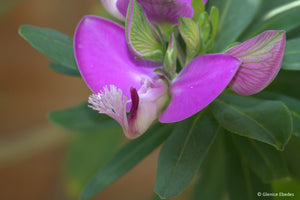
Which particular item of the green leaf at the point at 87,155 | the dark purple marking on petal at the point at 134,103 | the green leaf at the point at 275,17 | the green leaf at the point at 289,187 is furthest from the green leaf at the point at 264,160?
the green leaf at the point at 87,155

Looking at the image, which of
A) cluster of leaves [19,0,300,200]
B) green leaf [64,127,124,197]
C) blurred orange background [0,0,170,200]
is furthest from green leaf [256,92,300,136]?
blurred orange background [0,0,170,200]

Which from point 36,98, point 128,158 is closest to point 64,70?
point 128,158

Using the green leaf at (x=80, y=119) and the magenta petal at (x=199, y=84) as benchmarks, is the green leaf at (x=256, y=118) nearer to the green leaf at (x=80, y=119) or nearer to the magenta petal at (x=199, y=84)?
the magenta petal at (x=199, y=84)

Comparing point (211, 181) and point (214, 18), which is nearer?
point (214, 18)

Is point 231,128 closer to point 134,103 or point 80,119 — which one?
point 134,103

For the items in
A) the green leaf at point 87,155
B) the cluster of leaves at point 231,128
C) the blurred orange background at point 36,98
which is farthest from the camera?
the blurred orange background at point 36,98

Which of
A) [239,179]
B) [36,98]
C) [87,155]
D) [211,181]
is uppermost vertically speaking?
[239,179]
